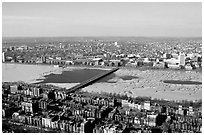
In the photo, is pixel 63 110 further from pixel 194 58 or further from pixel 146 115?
pixel 194 58

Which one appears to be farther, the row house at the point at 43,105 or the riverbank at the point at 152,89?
the riverbank at the point at 152,89

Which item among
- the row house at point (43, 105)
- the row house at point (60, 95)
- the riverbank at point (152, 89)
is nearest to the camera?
the row house at point (43, 105)

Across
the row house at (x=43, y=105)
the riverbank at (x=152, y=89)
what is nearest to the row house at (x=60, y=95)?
the row house at (x=43, y=105)

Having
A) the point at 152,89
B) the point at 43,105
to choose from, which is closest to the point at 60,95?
the point at 43,105

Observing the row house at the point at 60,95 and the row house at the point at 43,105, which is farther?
the row house at the point at 60,95

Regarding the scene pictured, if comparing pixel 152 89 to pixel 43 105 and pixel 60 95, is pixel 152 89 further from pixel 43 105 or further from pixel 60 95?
pixel 43 105

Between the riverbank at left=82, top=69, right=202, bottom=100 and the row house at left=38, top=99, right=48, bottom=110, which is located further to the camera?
the riverbank at left=82, top=69, right=202, bottom=100

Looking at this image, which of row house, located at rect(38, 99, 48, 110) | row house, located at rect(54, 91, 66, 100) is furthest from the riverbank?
row house, located at rect(38, 99, 48, 110)

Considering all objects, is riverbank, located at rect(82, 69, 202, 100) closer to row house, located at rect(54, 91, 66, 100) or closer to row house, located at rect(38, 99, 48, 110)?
row house, located at rect(54, 91, 66, 100)

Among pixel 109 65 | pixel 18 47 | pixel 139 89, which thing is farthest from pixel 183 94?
pixel 18 47

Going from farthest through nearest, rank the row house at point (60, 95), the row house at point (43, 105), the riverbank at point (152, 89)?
the riverbank at point (152, 89), the row house at point (60, 95), the row house at point (43, 105)

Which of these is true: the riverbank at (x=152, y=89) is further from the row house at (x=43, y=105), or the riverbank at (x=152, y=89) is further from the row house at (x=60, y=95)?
the row house at (x=43, y=105)
